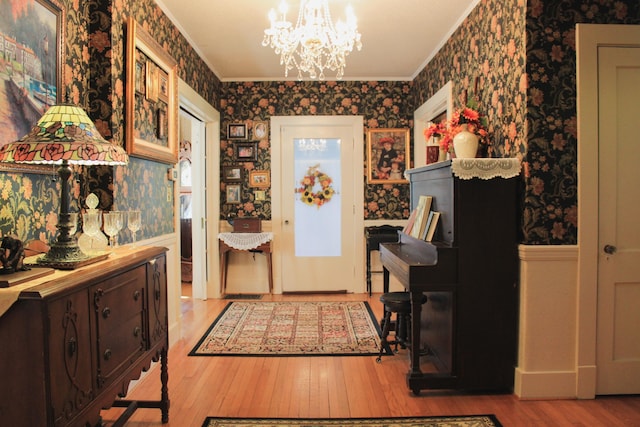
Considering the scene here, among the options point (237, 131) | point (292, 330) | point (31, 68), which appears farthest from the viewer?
point (237, 131)

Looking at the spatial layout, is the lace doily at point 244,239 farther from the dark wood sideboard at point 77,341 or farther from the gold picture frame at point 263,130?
the dark wood sideboard at point 77,341

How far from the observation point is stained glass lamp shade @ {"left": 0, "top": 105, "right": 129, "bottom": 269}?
1.58 meters

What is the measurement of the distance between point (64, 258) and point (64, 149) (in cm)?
43

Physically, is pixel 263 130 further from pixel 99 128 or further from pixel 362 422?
pixel 362 422

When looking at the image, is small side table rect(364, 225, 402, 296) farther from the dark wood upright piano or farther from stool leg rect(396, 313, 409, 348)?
the dark wood upright piano

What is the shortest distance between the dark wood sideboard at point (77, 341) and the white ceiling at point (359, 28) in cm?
224

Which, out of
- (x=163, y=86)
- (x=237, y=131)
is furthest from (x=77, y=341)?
(x=237, y=131)

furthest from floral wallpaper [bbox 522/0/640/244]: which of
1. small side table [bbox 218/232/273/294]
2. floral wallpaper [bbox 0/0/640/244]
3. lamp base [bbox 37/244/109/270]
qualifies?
small side table [bbox 218/232/273/294]

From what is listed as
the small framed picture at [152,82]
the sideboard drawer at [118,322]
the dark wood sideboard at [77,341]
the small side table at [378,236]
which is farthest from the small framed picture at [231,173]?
the sideboard drawer at [118,322]

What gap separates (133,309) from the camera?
2.00 metres

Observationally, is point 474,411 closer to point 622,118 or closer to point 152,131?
point 622,118

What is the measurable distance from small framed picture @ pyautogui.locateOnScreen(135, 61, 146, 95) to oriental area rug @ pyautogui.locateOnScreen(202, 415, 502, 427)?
6.97 feet

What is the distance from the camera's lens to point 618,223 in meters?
2.62

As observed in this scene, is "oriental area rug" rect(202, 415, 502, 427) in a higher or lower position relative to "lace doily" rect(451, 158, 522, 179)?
lower
